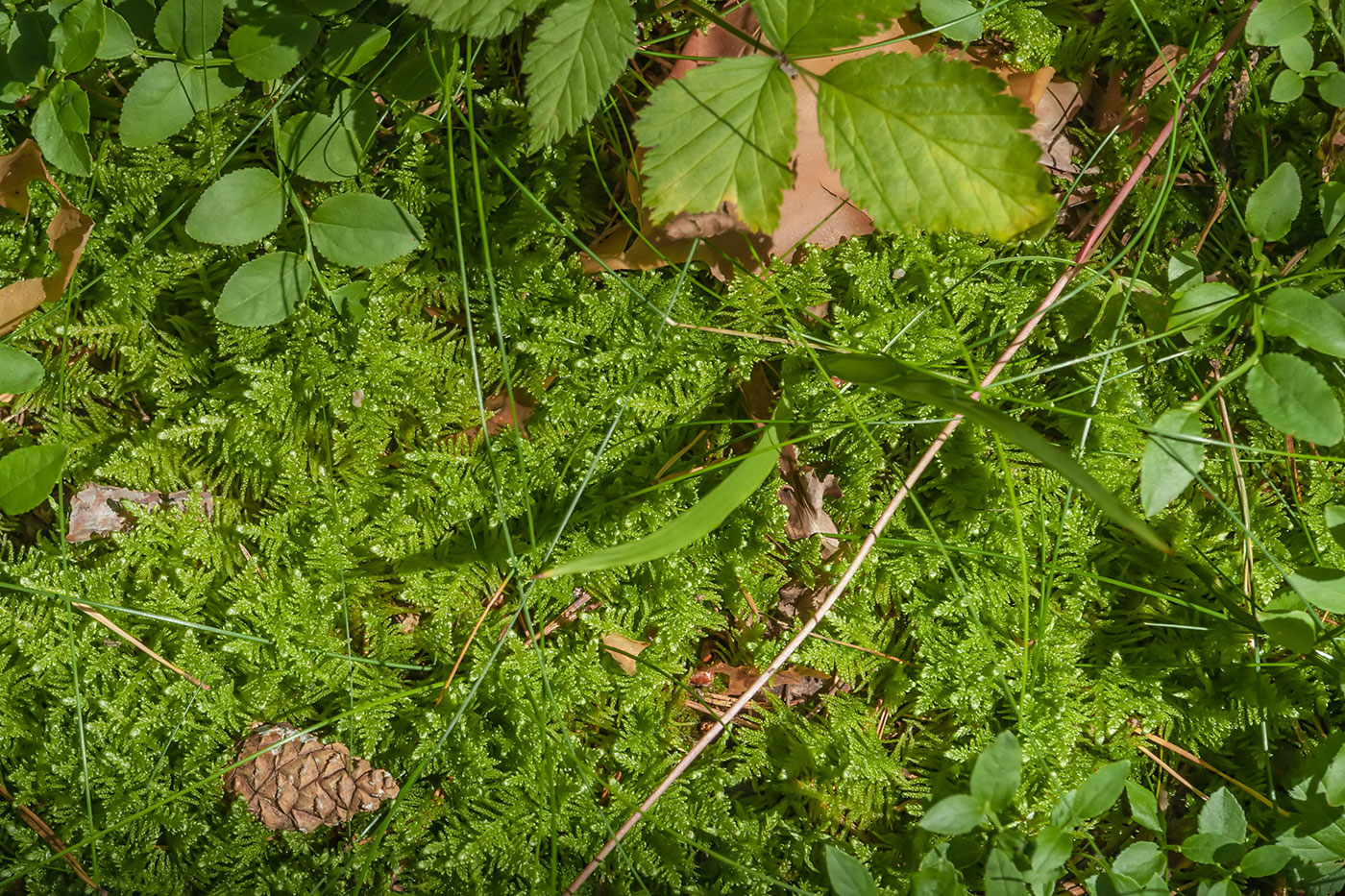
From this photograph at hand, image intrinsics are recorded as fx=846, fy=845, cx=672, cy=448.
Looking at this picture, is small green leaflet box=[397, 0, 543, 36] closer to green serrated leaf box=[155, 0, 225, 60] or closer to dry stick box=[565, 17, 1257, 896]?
green serrated leaf box=[155, 0, 225, 60]

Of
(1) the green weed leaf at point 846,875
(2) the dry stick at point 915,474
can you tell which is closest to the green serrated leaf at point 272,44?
(2) the dry stick at point 915,474

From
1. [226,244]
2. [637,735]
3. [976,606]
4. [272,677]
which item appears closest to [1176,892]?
[976,606]

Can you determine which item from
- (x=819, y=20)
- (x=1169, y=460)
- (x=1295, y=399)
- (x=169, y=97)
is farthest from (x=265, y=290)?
(x=1295, y=399)

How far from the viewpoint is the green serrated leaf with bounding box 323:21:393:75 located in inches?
77.1

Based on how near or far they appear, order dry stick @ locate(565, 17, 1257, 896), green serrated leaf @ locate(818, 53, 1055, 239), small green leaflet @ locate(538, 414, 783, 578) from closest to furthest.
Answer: small green leaflet @ locate(538, 414, 783, 578) → green serrated leaf @ locate(818, 53, 1055, 239) → dry stick @ locate(565, 17, 1257, 896)

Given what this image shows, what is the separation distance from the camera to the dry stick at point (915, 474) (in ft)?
6.73

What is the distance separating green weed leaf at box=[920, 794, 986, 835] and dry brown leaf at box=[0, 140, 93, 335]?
240 centimetres

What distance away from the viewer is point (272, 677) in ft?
6.70

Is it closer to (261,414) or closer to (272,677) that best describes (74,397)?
(261,414)

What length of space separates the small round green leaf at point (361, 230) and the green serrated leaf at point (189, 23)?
1.43 ft

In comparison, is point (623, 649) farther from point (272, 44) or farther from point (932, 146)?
point (272, 44)

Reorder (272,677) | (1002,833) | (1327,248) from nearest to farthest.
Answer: (1002,833) → (272,677) → (1327,248)

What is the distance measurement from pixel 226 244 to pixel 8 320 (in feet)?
1.92

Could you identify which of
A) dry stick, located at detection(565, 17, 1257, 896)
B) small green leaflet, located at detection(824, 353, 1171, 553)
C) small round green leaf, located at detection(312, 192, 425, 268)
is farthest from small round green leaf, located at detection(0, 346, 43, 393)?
small green leaflet, located at detection(824, 353, 1171, 553)
